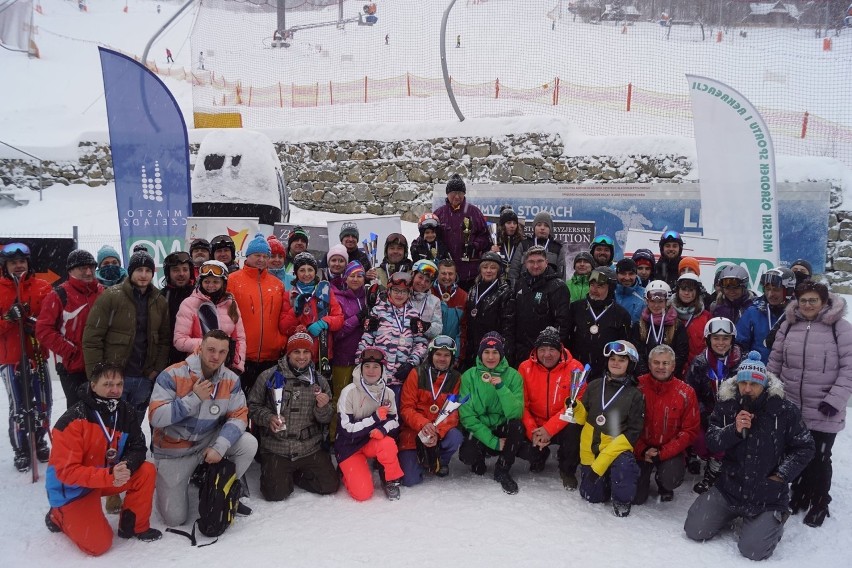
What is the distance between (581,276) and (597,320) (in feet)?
1.90

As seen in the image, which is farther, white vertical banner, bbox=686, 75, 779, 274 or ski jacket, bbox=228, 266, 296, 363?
white vertical banner, bbox=686, 75, 779, 274

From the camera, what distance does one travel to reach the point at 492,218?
8203 mm

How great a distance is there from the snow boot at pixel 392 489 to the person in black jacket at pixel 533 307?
4.72 ft

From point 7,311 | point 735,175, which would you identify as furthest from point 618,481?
point 735,175

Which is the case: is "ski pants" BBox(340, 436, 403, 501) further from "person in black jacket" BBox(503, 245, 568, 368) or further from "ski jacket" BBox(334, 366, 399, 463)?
"person in black jacket" BBox(503, 245, 568, 368)

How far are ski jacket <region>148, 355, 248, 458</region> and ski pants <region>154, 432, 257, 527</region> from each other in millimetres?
45

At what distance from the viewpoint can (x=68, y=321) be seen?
414cm

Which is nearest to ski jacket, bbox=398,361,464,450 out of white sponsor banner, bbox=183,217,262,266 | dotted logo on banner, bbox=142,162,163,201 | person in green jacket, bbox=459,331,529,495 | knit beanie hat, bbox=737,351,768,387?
person in green jacket, bbox=459,331,529,495

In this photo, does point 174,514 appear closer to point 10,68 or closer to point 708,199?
point 708,199

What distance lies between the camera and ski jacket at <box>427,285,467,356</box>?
5000 millimetres

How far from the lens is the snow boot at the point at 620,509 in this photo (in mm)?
3924

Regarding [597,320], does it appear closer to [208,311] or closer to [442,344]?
[442,344]

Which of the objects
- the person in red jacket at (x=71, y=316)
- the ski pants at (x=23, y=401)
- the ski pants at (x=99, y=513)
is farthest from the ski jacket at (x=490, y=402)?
the ski pants at (x=23, y=401)

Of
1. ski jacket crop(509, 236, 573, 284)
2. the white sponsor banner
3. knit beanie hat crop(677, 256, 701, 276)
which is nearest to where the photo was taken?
knit beanie hat crop(677, 256, 701, 276)
